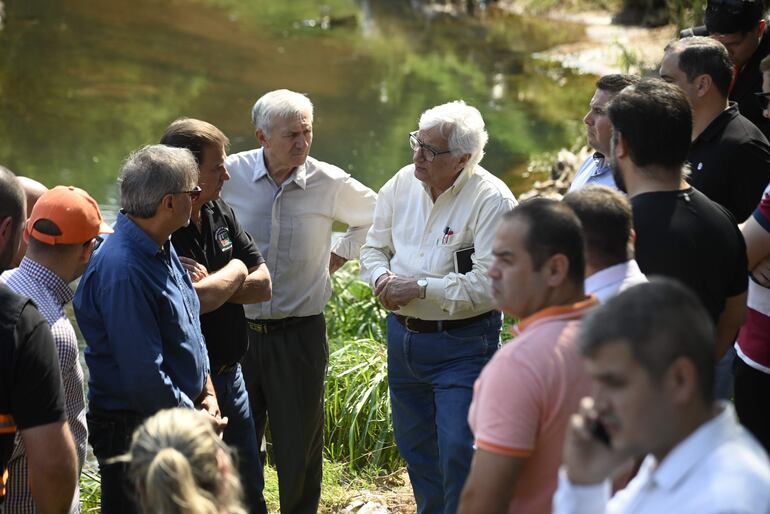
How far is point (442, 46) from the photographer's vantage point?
1822 centimetres

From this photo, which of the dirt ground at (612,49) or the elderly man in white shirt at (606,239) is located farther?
the dirt ground at (612,49)

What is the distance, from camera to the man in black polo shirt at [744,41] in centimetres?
471

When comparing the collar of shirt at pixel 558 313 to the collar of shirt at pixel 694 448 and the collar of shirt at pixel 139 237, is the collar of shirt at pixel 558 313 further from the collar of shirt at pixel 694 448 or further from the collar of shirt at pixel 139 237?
the collar of shirt at pixel 139 237

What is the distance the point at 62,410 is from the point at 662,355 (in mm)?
1666

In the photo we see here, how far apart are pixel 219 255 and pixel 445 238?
848 millimetres

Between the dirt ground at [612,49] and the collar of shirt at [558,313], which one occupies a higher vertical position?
the collar of shirt at [558,313]

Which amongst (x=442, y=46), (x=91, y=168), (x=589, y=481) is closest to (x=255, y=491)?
(x=589, y=481)

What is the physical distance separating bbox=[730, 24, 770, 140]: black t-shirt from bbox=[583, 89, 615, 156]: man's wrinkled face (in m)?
1.11

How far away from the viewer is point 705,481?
1767 mm

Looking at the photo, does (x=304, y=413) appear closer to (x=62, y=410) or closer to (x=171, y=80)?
(x=62, y=410)

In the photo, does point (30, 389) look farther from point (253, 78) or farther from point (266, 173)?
point (253, 78)

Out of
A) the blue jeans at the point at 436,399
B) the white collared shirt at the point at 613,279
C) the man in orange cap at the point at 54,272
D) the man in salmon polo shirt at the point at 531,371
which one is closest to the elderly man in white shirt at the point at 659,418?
the man in salmon polo shirt at the point at 531,371

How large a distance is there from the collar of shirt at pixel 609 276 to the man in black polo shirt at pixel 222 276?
1.48 m

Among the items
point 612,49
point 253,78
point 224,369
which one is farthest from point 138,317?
point 612,49
